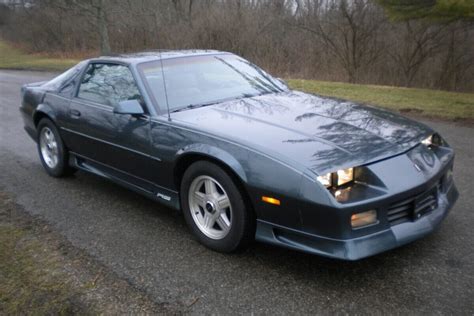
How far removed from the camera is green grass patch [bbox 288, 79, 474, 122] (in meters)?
8.04

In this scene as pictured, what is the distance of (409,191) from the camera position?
2812mm

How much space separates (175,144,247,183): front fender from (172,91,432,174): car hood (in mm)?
126

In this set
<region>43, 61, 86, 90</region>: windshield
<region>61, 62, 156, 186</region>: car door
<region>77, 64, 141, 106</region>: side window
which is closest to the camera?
<region>61, 62, 156, 186</region>: car door

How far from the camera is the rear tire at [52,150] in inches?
198

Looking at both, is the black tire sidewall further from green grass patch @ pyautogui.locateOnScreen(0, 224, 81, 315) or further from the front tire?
the front tire

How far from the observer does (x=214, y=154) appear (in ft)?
10.4

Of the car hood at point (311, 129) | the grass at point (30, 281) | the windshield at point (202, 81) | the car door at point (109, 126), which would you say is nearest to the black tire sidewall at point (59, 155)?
the car door at point (109, 126)

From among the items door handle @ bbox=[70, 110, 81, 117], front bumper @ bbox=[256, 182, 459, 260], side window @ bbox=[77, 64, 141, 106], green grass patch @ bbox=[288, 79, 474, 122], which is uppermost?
side window @ bbox=[77, 64, 141, 106]

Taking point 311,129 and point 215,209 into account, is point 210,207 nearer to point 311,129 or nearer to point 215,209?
point 215,209

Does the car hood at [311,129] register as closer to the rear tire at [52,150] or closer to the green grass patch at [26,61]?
the rear tire at [52,150]

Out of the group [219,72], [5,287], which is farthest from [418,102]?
[5,287]

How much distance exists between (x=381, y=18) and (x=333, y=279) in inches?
728

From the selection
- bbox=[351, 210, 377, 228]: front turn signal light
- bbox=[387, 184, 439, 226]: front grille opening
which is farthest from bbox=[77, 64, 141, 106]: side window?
bbox=[387, 184, 439, 226]: front grille opening

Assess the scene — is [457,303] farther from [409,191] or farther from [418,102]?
[418,102]
